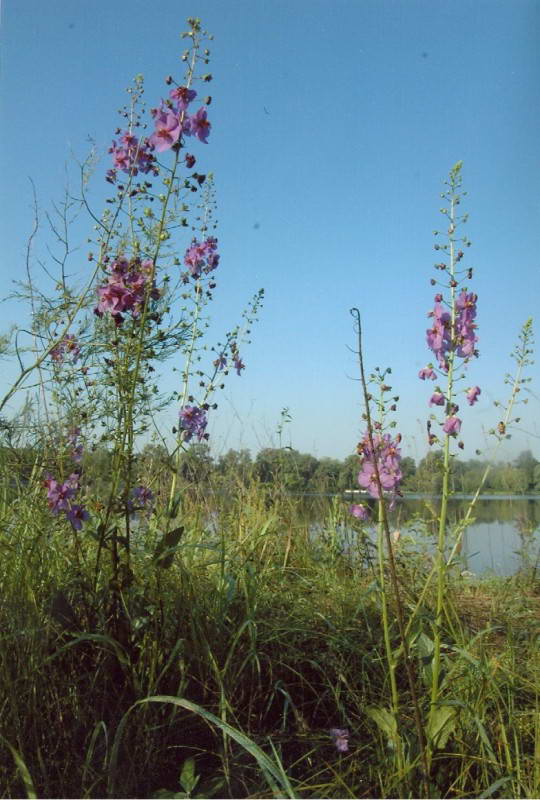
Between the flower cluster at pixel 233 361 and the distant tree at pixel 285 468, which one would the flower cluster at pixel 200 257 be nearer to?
the flower cluster at pixel 233 361

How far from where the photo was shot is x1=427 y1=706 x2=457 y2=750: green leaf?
5.44 ft

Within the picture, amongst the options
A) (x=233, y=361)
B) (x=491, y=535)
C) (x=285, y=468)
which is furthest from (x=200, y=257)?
(x=491, y=535)

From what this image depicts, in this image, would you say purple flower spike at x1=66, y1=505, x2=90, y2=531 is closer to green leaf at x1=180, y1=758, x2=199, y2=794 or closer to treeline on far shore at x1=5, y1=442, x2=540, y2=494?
green leaf at x1=180, y1=758, x2=199, y2=794

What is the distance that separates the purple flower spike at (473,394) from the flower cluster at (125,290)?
959 millimetres

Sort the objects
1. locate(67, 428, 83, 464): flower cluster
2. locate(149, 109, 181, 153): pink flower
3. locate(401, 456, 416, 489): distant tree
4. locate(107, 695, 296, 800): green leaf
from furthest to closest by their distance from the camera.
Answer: locate(67, 428, 83, 464): flower cluster
locate(401, 456, 416, 489): distant tree
locate(149, 109, 181, 153): pink flower
locate(107, 695, 296, 800): green leaf

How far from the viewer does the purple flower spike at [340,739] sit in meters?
1.81

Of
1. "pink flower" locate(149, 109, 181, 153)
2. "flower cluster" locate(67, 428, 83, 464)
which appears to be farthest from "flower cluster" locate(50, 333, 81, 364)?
"pink flower" locate(149, 109, 181, 153)

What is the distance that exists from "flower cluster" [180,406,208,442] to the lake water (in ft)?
4.47

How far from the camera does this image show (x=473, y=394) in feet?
6.39

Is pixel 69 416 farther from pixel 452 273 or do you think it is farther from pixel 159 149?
pixel 452 273

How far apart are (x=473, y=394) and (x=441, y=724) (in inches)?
34.3

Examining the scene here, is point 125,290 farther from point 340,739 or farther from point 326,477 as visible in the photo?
point 326,477

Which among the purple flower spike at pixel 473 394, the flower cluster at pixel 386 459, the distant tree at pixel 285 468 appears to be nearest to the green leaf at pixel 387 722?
the flower cluster at pixel 386 459

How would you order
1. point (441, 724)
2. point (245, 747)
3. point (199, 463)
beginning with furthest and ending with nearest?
point (199, 463) < point (441, 724) < point (245, 747)
